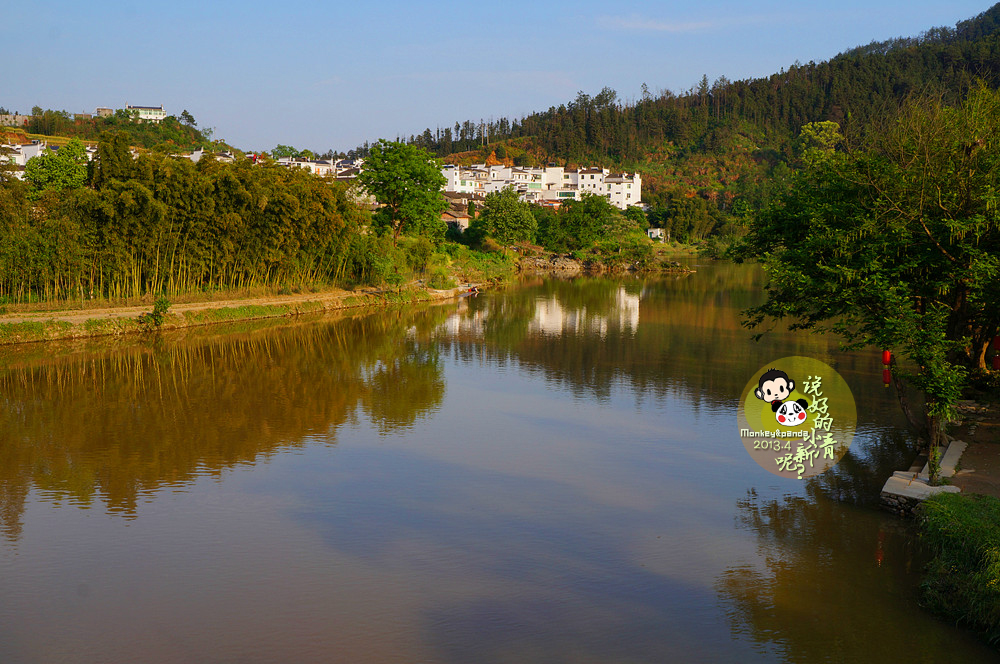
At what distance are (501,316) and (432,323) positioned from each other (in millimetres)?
4001

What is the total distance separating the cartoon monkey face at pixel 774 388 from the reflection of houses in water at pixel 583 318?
10869 millimetres

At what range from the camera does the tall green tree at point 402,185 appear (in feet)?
153

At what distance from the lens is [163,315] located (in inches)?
1163

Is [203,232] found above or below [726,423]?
above

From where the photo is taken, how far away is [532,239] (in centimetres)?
6875

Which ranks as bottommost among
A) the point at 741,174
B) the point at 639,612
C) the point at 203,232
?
the point at 639,612

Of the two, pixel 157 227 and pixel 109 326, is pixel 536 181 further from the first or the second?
pixel 109 326

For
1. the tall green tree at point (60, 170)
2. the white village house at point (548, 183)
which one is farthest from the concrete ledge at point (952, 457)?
the white village house at point (548, 183)

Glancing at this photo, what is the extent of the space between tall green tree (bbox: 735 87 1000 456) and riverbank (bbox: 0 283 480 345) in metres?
24.0

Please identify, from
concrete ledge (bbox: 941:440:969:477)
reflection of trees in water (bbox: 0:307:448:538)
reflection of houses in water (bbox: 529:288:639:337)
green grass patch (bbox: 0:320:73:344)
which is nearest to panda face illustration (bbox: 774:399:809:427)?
concrete ledge (bbox: 941:440:969:477)

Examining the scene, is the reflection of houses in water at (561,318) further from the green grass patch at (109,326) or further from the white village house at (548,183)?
the white village house at (548,183)

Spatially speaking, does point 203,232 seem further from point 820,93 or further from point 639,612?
point 820,93

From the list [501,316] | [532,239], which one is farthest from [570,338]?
[532,239]

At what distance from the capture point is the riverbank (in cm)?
2647
